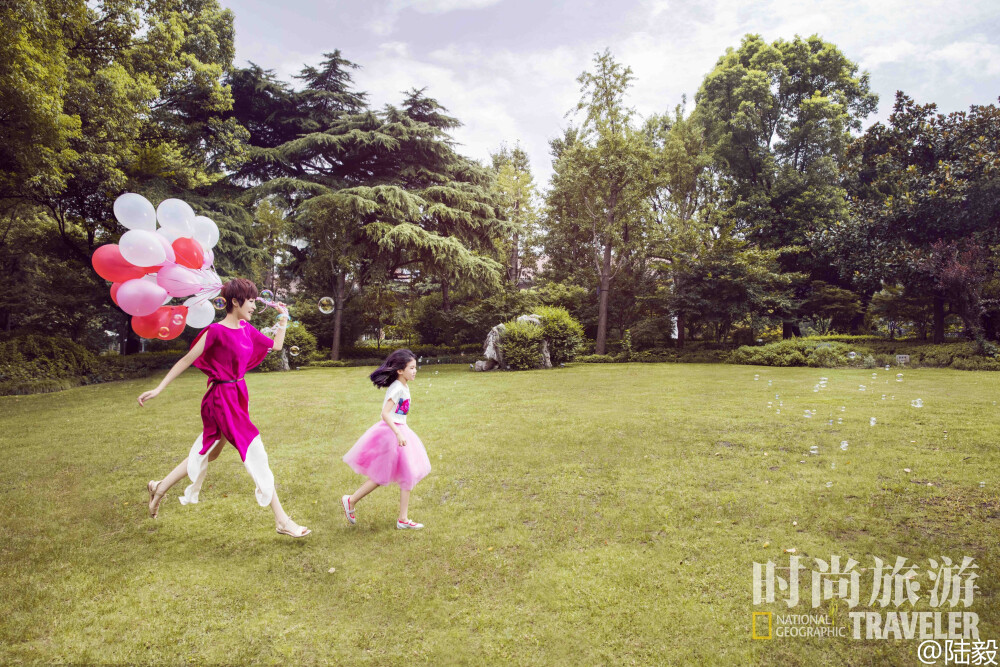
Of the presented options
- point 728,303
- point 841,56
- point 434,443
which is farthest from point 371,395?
point 841,56

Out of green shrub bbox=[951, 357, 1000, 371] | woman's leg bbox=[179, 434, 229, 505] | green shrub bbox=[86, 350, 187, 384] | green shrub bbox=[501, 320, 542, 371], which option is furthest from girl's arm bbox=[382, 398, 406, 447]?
green shrub bbox=[951, 357, 1000, 371]

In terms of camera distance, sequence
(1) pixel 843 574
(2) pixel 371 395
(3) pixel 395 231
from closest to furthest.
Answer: (1) pixel 843 574 < (2) pixel 371 395 < (3) pixel 395 231

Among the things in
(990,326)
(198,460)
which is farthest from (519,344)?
(990,326)

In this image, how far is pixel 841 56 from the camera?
26156 mm

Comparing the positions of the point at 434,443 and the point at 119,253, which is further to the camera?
the point at 434,443

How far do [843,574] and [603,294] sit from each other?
19.5 m

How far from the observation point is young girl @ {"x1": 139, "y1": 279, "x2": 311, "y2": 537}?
13.4ft

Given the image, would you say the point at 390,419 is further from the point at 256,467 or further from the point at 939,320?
the point at 939,320

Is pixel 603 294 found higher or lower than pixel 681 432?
higher

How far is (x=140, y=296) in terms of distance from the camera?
4258 millimetres

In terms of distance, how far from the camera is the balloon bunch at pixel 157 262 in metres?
4.20

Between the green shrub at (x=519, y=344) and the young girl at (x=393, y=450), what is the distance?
13.0m

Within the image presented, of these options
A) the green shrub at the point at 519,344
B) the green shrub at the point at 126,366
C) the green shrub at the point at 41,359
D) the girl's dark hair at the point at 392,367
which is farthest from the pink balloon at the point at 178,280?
the green shrub at the point at 126,366

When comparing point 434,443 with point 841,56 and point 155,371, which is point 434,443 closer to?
point 155,371
